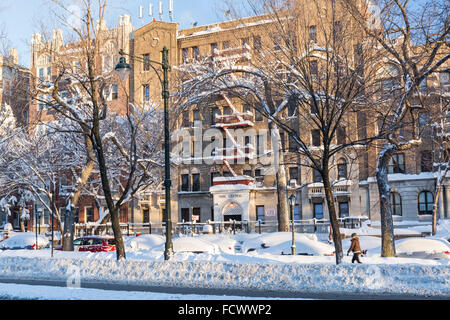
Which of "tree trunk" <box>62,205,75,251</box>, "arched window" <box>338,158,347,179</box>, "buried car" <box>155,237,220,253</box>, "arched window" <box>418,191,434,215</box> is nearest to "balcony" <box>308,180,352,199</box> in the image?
"arched window" <box>338,158,347,179</box>

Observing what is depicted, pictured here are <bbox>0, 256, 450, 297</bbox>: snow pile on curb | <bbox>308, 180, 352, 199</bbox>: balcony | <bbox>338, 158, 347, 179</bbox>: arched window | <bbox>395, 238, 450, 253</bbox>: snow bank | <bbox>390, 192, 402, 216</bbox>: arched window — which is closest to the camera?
<bbox>0, 256, 450, 297</bbox>: snow pile on curb

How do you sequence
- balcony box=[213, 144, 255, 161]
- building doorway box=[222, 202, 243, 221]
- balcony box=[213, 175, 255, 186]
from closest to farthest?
balcony box=[213, 175, 255, 186], building doorway box=[222, 202, 243, 221], balcony box=[213, 144, 255, 161]

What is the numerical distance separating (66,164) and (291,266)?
100ft

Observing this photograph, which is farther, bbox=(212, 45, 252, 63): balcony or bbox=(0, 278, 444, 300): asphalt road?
bbox=(212, 45, 252, 63): balcony

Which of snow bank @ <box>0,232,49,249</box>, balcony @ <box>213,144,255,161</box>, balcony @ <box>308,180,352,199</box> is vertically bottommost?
snow bank @ <box>0,232,49,249</box>

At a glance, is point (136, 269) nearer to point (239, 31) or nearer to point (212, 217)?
point (239, 31)

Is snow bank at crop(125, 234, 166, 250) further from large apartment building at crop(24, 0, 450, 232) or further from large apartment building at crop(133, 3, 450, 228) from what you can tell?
large apartment building at crop(24, 0, 450, 232)

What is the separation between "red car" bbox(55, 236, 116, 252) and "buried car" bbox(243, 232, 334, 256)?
28.2ft

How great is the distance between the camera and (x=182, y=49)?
51.3 m

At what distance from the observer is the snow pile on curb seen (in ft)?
46.2

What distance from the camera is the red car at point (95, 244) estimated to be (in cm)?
2958

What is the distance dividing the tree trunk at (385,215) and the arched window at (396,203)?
20682 millimetres

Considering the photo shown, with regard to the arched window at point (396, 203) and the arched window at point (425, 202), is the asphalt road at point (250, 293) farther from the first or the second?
the arched window at point (396, 203)
